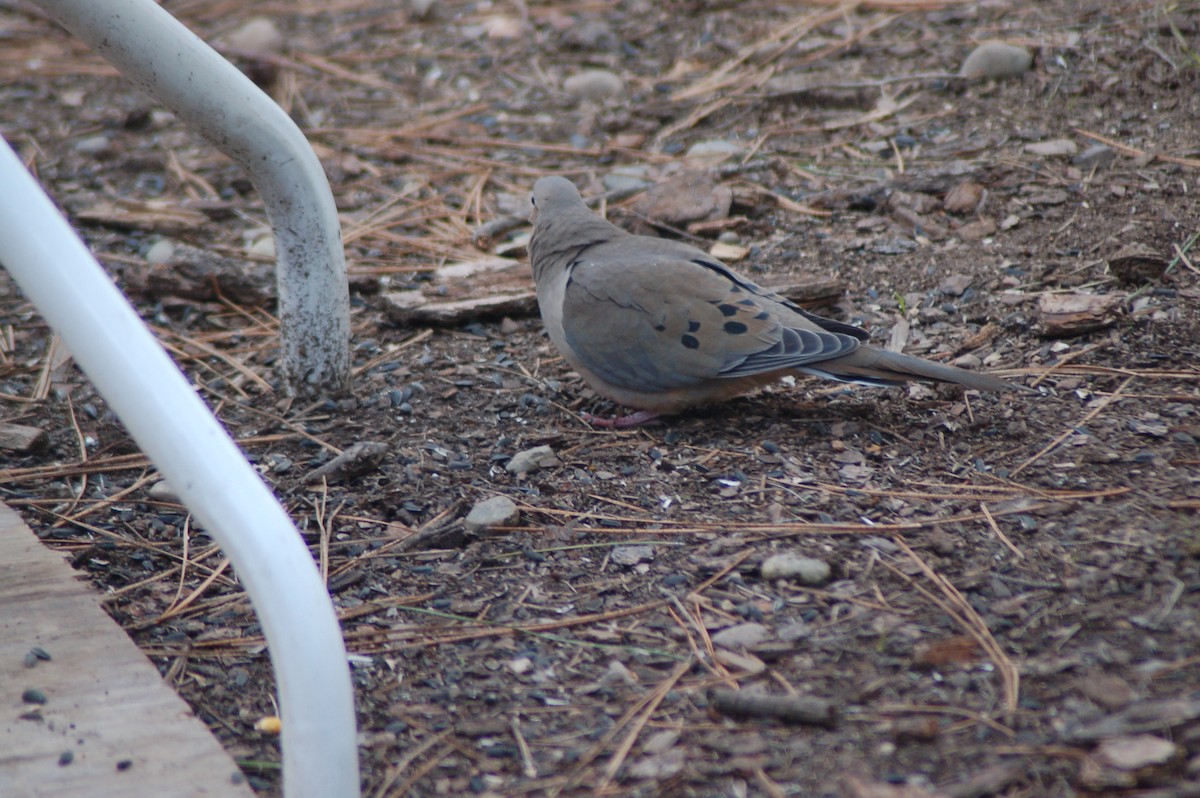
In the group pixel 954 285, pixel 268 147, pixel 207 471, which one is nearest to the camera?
pixel 207 471

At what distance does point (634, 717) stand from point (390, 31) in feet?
19.2

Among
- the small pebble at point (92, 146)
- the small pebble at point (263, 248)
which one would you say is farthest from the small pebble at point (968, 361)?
the small pebble at point (92, 146)

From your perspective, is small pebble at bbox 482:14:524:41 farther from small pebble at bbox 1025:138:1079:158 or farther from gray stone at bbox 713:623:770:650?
gray stone at bbox 713:623:770:650

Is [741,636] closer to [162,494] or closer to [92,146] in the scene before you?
[162,494]

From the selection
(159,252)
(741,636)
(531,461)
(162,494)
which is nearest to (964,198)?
(531,461)

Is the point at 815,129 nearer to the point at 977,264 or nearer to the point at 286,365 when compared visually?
the point at 977,264

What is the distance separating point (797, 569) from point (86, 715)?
1.52 meters

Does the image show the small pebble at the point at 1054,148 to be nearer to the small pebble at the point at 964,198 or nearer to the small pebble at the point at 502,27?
the small pebble at the point at 964,198

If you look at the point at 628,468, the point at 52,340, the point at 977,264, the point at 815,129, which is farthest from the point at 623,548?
the point at 815,129

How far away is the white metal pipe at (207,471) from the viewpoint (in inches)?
63.3

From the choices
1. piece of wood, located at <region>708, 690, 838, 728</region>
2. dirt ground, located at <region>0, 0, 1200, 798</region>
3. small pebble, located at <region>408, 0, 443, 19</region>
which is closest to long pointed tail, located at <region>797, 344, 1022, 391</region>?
dirt ground, located at <region>0, 0, 1200, 798</region>

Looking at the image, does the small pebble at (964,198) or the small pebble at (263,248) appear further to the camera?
the small pebble at (263,248)

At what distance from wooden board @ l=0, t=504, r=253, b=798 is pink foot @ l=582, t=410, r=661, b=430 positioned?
1553mm

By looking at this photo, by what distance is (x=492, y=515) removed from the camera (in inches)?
111
